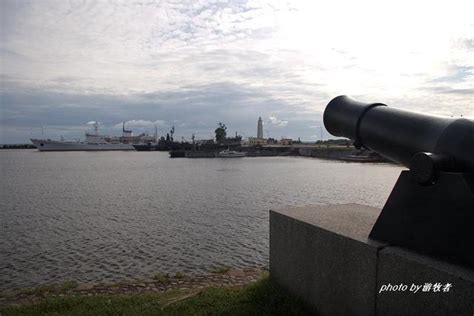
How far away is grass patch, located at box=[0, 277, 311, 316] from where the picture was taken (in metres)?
4.03

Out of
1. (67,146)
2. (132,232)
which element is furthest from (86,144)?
(132,232)

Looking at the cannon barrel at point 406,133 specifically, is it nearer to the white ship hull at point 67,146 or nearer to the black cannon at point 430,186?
the black cannon at point 430,186

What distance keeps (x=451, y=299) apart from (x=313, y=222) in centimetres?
164

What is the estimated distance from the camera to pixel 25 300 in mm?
5871

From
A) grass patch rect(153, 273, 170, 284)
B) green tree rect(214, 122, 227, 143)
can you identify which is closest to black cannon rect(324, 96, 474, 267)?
grass patch rect(153, 273, 170, 284)

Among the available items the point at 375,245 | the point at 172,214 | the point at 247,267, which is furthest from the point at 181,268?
the point at 172,214

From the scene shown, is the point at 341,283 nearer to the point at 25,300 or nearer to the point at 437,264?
the point at 437,264

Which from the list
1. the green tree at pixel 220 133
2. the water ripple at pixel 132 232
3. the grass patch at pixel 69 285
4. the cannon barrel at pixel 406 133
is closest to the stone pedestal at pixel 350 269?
the cannon barrel at pixel 406 133

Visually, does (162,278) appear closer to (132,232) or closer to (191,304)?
(191,304)

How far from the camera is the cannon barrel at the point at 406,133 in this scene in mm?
2672

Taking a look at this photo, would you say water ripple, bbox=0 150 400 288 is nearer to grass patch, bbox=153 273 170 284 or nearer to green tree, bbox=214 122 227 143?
grass patch, bbox=153 273 170 284

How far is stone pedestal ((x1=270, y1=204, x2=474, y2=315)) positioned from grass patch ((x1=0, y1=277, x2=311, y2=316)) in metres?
0.21

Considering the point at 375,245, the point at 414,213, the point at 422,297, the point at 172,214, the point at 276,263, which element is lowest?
the point at 172,214

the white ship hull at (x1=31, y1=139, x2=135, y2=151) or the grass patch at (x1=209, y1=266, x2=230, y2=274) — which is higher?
the white ship hull at (x1=31, y1=139, x2=135, y2=151)
